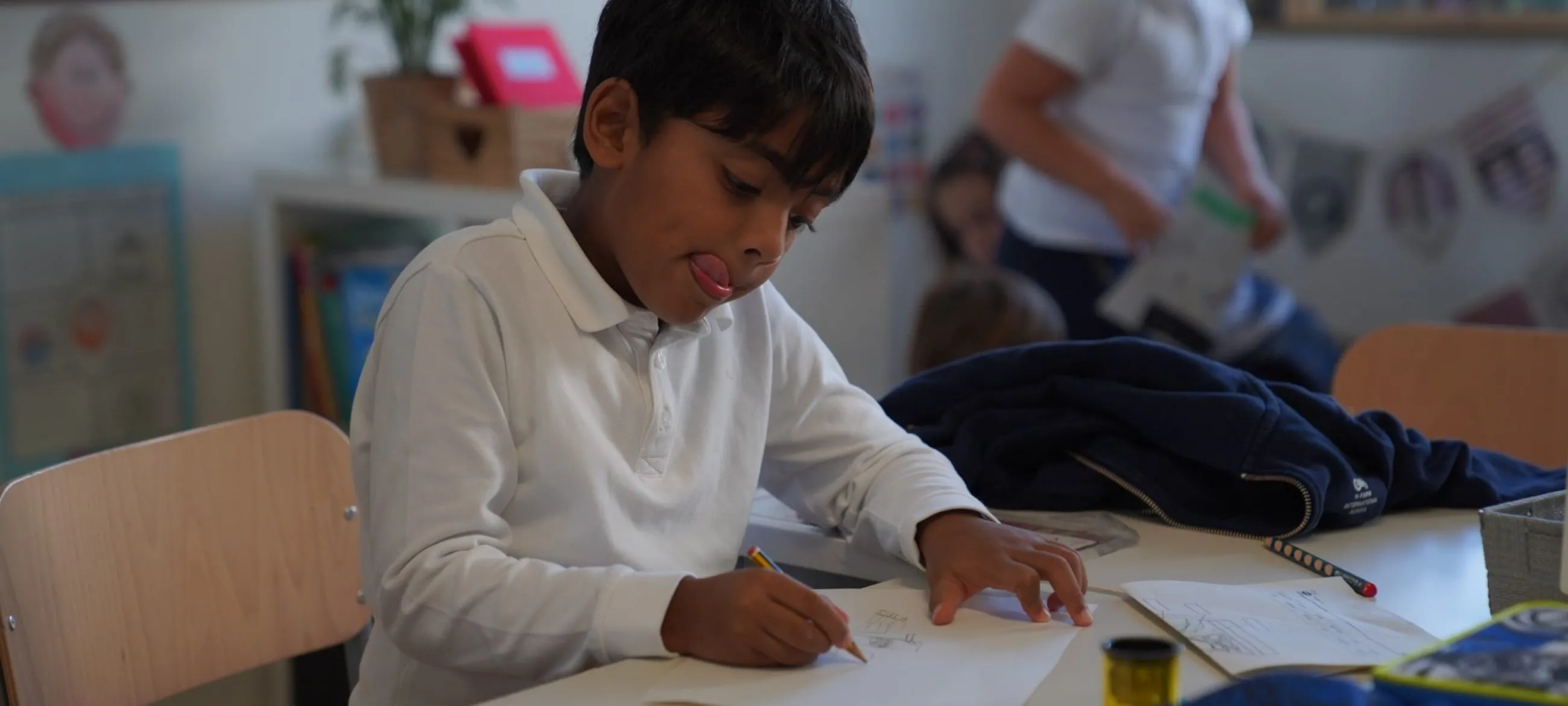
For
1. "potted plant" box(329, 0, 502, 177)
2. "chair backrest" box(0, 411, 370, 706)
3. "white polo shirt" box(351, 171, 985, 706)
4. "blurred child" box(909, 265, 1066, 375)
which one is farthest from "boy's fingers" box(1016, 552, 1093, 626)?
"potted plant" box(329, 0, 502, 177)

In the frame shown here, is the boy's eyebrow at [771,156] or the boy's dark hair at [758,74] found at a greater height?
the boy's dark hair at [758,74]

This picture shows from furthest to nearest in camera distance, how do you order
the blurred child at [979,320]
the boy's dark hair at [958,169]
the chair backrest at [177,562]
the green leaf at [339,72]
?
the boy's dark hair at [958,169] < the green leaf at [339,72] < the blurred child at [979,320] < the chair backrest at [177,562]

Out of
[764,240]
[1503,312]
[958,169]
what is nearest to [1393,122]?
[1503,312]

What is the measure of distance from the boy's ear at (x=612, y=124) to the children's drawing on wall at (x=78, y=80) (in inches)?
56.1

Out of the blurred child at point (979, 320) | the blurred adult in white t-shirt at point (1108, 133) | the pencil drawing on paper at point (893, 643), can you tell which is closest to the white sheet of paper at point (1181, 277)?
the blurred adult in white t-shirt at point (1108, 133)

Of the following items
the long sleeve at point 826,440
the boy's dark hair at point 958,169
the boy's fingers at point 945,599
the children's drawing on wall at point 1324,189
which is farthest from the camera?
the boy's dark hair at point 958,169

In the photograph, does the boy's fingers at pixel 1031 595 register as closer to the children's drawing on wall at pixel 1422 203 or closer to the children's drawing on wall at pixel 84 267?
the children's drawing on wall at pixel 84 267

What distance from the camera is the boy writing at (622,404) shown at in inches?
37.8

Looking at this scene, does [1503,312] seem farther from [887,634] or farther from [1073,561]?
[887,634]

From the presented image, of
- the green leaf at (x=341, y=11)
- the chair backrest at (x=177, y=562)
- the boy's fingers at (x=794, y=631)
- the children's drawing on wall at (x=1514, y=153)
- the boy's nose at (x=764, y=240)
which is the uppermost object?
the green leaf at (x=341, y=11)

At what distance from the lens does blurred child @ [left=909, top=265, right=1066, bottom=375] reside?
217 centimetres

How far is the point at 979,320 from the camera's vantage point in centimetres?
218

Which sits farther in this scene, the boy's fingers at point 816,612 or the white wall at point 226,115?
the white wall at point 226,115

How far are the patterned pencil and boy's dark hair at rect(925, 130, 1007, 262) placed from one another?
2426 mm
